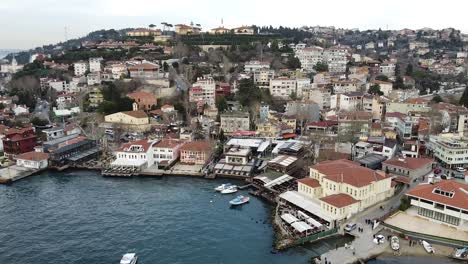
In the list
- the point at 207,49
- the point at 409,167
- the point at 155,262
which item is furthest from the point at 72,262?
the point at 207,49

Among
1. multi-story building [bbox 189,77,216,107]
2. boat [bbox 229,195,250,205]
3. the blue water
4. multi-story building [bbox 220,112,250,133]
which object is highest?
multi-story building [bbox 189,77,216,107]

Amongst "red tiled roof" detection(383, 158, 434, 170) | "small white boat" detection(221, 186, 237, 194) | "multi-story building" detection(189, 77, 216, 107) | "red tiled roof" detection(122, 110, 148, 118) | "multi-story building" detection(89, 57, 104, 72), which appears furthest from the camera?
"multi-story building" detection(89, 57, 104, 72)

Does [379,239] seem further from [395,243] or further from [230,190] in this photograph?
[230,190]

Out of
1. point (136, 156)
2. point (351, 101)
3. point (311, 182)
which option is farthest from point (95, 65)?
point (311, 182)

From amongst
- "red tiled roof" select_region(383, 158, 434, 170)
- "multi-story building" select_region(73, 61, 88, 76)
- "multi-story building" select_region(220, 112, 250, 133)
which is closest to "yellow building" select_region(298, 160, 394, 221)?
"red tiled roof" select_region(383, 158, 434, 170)

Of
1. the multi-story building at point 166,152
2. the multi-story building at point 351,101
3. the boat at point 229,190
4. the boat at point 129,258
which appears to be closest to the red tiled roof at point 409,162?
the boat at point 229,190

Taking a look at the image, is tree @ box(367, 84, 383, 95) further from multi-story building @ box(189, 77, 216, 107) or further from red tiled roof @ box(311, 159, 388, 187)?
red tiled roof @ box(311, 159, 388, 187)
